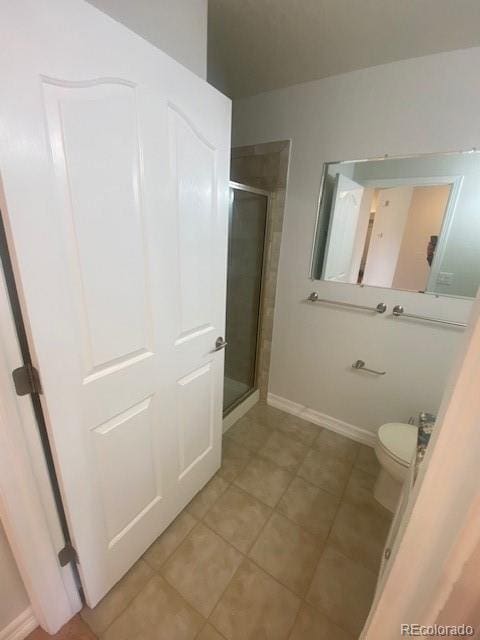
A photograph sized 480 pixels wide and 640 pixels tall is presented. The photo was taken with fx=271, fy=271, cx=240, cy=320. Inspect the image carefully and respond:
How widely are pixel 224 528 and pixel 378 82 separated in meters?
2.48

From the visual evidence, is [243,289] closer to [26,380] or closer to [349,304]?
[349,304]

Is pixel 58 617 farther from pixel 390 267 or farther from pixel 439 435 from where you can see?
pixel 390 267

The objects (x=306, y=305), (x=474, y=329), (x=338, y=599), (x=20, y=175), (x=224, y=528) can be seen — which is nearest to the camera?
(x=474, y=329)

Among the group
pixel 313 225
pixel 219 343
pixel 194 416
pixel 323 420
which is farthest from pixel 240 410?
pixel 313 225

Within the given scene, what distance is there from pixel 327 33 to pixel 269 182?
78 cm

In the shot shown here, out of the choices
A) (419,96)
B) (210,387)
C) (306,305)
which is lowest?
(210,387)

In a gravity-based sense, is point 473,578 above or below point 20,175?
below

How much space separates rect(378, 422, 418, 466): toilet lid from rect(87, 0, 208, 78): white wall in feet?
6.38

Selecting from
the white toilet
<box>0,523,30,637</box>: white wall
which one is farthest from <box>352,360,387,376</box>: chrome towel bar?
<box>0,523,30,637</box>: white wall

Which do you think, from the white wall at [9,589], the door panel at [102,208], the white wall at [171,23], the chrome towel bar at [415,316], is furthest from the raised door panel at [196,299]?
the chrome towel bar at [415,316]

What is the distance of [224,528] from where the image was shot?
1.35 m

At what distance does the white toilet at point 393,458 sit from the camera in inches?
52.6

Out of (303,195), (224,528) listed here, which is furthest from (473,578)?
(303,195)

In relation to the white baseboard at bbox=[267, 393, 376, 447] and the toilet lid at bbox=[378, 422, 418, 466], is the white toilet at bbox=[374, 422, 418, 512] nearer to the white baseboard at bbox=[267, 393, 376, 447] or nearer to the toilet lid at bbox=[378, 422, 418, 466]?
the toilet lid at bbox=[378, 422, 418, 466]
